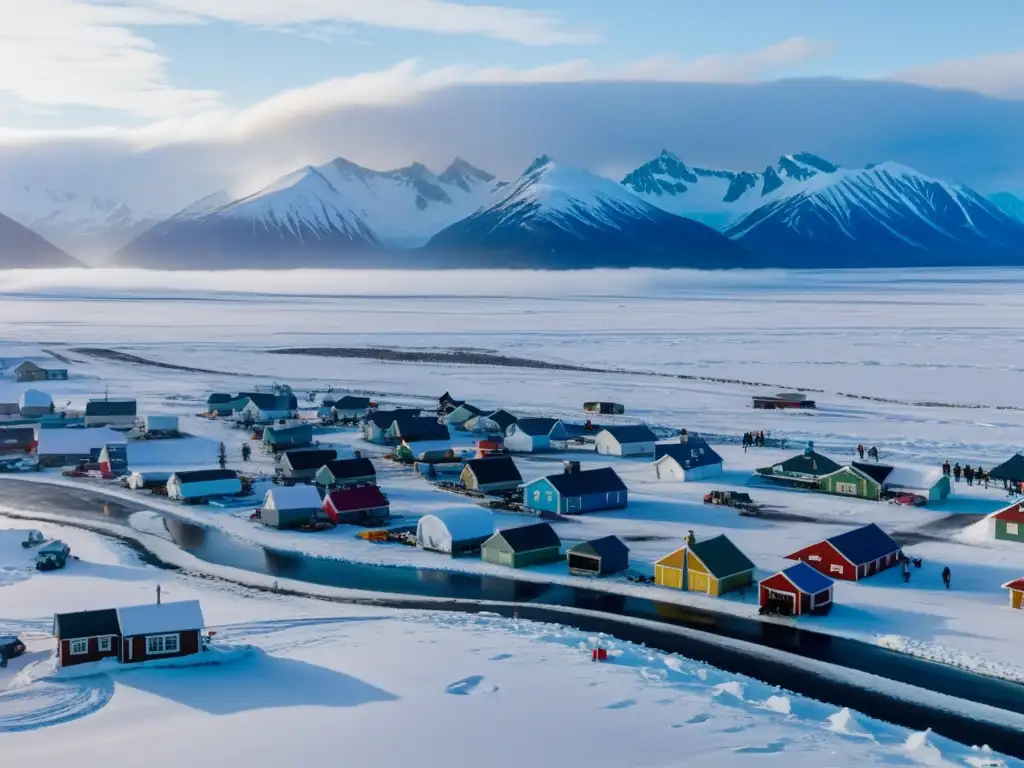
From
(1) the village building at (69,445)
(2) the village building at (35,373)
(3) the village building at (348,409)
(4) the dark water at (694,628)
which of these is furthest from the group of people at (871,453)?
(2) the village building at (35,373)

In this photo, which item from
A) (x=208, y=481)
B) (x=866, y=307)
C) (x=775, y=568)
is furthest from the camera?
(x=866, y=307)

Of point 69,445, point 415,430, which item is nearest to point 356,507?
point 415,430

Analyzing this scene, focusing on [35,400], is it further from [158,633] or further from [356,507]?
[158,633]

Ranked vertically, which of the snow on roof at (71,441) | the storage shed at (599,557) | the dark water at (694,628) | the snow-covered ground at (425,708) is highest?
the snow on roof at (71,441)

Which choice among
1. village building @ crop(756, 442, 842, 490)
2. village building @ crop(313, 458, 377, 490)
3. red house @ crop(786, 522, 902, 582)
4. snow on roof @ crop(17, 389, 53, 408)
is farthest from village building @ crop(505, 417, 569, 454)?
snow on roof @ crop(17, 389, 53, 408)

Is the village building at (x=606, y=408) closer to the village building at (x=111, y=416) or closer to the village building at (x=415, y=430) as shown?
the village building at (x=415, y=430)

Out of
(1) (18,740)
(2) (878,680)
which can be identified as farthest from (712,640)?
(1) (18,740)

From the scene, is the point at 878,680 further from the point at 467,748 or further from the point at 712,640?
the point at 467,748
